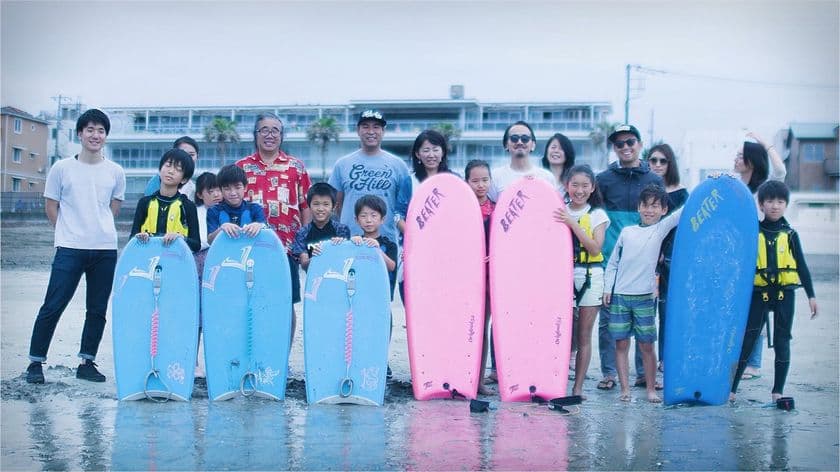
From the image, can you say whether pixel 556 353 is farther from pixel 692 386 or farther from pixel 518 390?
pixel 692 386

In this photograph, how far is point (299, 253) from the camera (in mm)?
5152

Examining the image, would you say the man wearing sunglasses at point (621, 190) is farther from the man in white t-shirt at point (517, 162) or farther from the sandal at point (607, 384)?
the man in white t-shirt at point (517, 162)

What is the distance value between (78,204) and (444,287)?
256 centimetres

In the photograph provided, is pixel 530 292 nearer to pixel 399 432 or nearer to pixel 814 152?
pixel 399 432

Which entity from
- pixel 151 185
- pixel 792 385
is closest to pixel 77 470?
pixel 151 185

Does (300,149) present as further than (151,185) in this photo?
Yes

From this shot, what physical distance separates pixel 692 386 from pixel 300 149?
45.4 metres

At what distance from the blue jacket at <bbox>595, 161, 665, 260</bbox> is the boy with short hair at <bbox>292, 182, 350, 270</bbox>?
1.94 meters

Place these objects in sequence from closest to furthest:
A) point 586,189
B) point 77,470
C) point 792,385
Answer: point 77,470
point 586,189
point 792,385

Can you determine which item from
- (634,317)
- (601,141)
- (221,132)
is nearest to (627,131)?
(634,317)

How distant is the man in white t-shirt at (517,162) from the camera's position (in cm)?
565

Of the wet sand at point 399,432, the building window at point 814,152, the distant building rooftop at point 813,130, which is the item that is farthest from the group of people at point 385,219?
the building window at point 814,152

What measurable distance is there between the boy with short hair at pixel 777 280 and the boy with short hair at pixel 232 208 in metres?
3.33

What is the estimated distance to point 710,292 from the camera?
5031 mm
